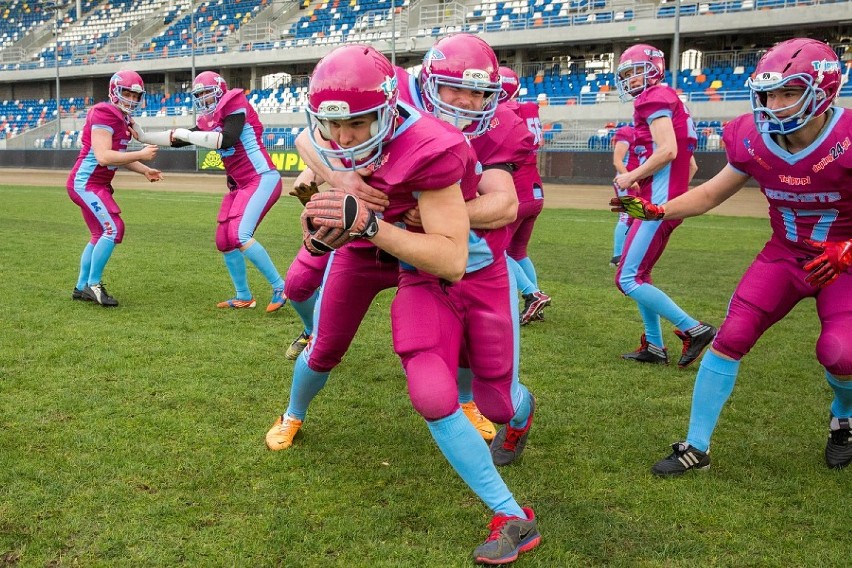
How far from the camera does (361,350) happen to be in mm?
5809

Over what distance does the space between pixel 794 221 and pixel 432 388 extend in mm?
2062

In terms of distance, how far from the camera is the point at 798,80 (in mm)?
3430

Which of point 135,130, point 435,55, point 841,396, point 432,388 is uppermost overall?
point 435,55

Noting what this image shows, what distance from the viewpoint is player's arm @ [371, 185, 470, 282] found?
2.72 metres

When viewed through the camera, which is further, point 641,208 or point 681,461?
point 641,208

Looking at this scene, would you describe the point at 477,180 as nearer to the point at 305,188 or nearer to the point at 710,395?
the point at 305,188

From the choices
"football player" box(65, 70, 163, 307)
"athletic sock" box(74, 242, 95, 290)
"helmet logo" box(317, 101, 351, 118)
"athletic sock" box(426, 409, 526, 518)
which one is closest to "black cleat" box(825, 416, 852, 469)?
"athletic sock" box(426, 409, 526, 518)

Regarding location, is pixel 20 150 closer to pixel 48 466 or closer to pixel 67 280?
pixel 67 280

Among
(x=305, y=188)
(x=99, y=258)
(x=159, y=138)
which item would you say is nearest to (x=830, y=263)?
(x=305, y=188)

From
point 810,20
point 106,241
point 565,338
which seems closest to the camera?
point 565,338

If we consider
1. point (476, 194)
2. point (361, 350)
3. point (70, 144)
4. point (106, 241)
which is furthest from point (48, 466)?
point (70, 144)

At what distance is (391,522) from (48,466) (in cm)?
159

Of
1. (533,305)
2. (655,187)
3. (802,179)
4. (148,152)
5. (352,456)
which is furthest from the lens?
(148,152)

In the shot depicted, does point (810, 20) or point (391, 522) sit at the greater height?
point (810, 20)
